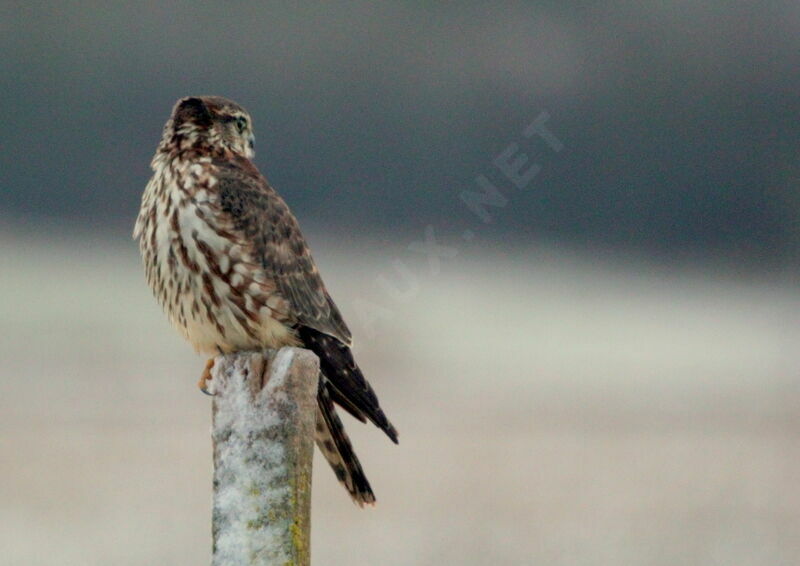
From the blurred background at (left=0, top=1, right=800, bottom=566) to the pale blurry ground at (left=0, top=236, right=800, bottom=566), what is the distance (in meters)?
0.06

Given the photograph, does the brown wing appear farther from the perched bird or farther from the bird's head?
the bird's head

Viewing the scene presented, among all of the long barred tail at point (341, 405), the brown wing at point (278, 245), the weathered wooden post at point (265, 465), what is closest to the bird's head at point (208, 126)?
the brown wing at point (278, 245)

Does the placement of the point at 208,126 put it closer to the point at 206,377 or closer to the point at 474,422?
the point at 206,377

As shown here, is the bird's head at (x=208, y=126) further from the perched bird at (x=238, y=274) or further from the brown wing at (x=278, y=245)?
the brown wing at (x=278, y=245)

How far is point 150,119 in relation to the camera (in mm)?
19453

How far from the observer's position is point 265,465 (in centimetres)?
332

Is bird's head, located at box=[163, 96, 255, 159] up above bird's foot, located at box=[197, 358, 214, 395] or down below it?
above

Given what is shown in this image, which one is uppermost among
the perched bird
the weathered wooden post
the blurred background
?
the blurred background

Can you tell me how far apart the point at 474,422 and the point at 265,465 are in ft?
46.0

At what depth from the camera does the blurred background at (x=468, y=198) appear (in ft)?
60.9

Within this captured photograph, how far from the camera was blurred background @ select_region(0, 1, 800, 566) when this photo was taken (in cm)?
1856

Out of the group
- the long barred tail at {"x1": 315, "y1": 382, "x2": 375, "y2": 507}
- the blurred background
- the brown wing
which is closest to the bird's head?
the brown wing

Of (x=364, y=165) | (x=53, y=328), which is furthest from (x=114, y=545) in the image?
(x=364, y=165)

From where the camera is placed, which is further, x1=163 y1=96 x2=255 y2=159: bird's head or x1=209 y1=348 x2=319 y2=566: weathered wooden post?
x1=163 y1=96 x2=255 y2=159: bird's head
